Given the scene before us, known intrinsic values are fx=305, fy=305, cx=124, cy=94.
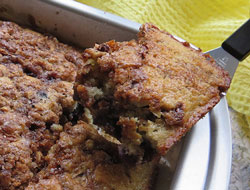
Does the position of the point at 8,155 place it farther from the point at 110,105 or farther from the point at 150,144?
the point at 150,144

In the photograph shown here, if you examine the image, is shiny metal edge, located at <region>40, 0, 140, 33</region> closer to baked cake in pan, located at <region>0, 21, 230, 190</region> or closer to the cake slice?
baked cake in pan, located at <region>0, 21, 230, 190</region>

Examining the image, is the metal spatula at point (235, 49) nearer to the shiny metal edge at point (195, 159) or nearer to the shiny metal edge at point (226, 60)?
the shiny metal edge at point (226, 60)

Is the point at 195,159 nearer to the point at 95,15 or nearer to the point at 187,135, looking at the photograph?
the point at 187,135

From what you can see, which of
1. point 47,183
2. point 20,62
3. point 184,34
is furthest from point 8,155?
point 184,34

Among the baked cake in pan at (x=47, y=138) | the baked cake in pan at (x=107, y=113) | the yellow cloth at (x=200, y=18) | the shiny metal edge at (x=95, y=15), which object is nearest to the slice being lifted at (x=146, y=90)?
the baked cake in pan at (x=107, y=113)

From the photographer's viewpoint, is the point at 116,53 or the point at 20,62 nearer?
the point at 116,53

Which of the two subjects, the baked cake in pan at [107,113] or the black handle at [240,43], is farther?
the black handle at [240,43]
